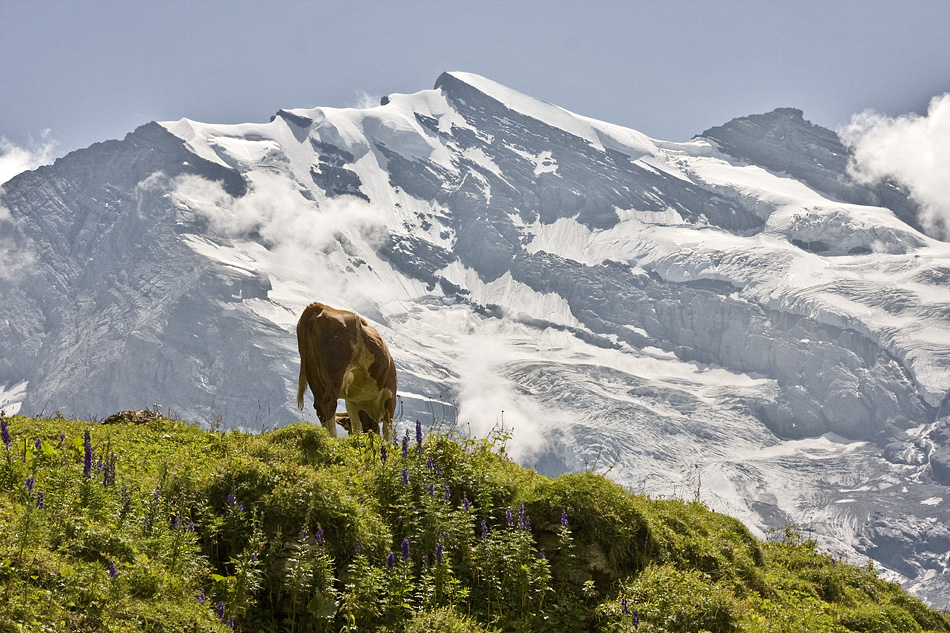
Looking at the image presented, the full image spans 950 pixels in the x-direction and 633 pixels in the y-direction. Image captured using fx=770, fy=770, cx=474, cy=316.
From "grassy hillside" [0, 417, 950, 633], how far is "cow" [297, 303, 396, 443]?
4532 mm

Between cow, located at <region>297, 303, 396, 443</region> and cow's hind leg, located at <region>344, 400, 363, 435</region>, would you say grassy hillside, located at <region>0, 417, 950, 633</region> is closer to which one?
cow, located at <region>297, 303, 396, 443</region>

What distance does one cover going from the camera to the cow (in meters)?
15.4

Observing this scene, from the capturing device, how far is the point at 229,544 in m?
8.05

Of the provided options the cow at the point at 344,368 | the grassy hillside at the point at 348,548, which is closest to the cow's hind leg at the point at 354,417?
the cow at the point at 344,368

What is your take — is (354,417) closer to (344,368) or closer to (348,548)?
(344,368)

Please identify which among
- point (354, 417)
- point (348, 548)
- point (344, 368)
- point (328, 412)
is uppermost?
point (344, 368)

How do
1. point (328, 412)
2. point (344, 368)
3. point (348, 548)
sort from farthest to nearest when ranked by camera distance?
point (344, 368) < point (328, 412) < point (348, 548)

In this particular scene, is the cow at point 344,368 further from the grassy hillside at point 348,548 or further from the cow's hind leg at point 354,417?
the grassy hillside at point 348,548

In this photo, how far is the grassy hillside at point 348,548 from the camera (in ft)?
21.8

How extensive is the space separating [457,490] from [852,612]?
224 inches

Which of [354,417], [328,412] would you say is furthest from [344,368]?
[354,417]

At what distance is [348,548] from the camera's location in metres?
7.93

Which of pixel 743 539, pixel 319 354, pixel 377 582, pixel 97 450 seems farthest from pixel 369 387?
pixel 377 582

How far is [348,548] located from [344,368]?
303 inches
